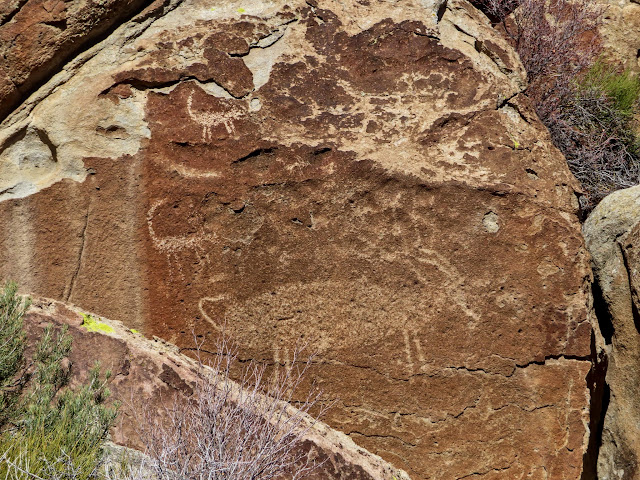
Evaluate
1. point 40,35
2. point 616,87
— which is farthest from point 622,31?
point 40,35

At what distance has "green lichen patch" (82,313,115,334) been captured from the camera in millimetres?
3223

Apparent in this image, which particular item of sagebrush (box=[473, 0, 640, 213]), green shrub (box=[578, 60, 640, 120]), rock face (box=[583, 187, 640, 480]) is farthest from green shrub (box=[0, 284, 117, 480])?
green shrub (box=[578, 60, 640, 120])

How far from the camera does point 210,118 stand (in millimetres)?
3465

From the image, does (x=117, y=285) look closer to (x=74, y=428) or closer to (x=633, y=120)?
(x=74, y=428)

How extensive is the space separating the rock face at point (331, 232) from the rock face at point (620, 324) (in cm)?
36

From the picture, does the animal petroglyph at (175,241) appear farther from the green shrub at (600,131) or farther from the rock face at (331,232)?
the green shrub at (600,131)

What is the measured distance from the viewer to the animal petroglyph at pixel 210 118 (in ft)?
11.3

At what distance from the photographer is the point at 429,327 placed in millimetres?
3441

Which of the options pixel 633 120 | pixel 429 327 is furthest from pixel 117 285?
pixel 633 120

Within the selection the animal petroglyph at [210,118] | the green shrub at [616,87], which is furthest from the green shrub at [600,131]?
the animal petroglyph at [210,118]

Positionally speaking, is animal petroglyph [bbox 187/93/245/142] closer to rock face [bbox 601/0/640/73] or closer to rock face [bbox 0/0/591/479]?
rock face [bbox 0/0/591/479]

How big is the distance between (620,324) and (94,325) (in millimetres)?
2532

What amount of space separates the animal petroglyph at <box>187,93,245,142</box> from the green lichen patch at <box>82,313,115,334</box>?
928mm

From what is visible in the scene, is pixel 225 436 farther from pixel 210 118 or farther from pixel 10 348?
pixel 210 118
